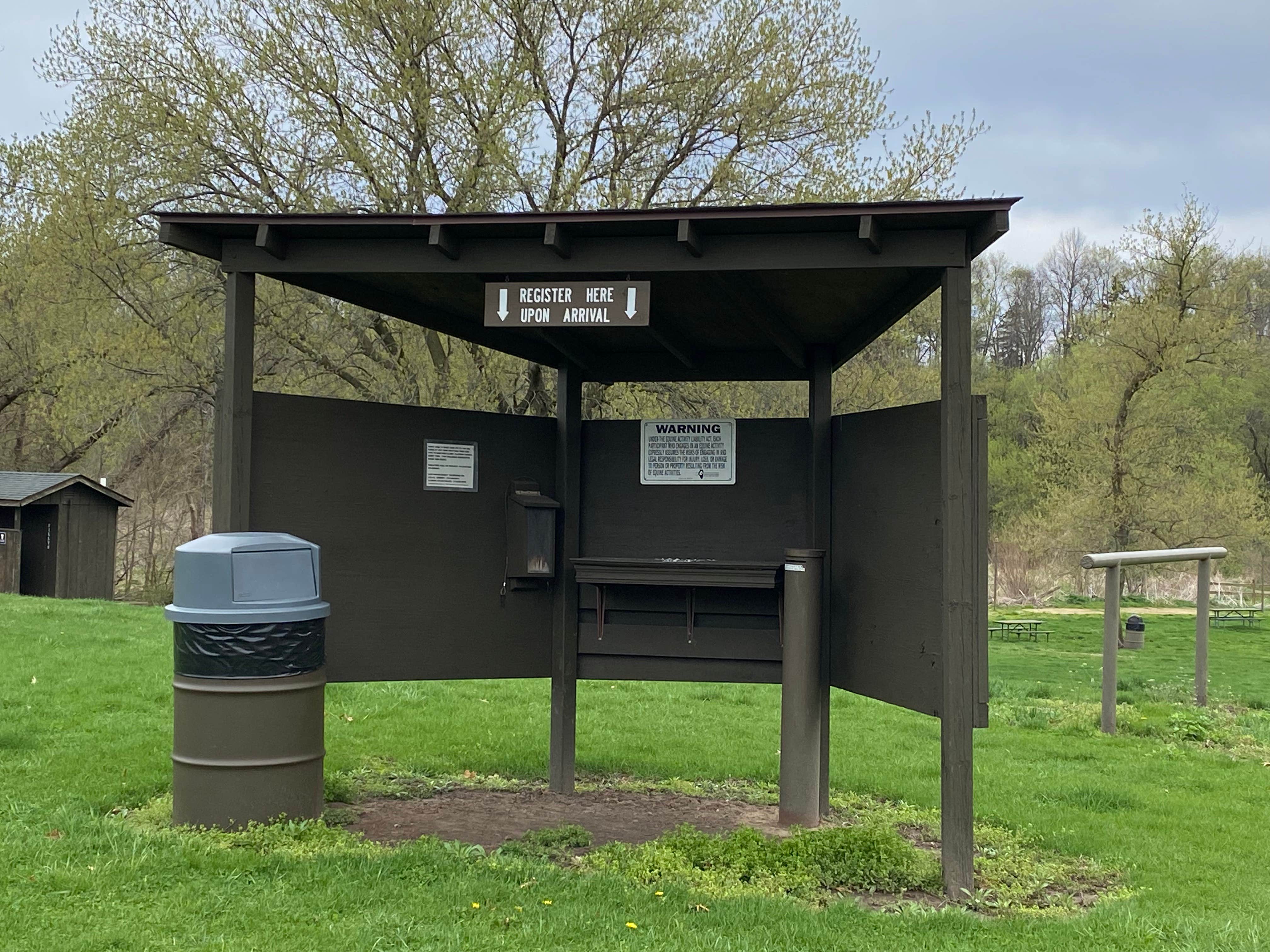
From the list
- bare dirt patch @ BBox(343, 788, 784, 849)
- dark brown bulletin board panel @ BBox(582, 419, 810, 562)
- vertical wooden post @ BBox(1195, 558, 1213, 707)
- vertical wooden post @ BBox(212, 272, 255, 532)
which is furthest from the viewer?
vertical wooden post @ BBox(1195, 558, 1213, 707)

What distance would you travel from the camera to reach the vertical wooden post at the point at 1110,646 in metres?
10.0

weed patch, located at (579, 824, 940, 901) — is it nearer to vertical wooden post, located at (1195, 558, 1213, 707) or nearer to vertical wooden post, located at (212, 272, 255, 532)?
vertical wooden post, located at (212, 272, 255, 532)

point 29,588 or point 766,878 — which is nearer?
point 766,878

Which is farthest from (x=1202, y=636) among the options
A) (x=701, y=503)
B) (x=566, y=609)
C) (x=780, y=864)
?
(x=780, y=864)

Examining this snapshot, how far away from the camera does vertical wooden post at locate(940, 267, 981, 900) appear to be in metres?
5.04

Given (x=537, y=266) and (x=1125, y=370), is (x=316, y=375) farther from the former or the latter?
(x=1125, y=370)

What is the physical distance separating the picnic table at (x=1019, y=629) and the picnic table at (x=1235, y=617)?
5250mm

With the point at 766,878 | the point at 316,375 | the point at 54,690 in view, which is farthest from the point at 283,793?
the point at 316,375

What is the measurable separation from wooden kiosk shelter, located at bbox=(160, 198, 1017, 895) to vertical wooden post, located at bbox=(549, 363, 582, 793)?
0.06 feet

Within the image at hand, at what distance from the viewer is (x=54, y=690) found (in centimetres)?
957

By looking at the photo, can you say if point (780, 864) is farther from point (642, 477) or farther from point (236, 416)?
point (236, 416)

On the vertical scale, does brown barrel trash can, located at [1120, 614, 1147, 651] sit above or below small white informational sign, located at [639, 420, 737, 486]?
below

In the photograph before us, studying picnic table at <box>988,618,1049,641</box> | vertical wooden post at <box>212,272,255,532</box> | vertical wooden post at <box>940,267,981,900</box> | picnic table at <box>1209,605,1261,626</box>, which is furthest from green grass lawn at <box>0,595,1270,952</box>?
picnic table at <box>1209,605,1261,626</box>

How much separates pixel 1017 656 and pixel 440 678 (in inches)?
575
